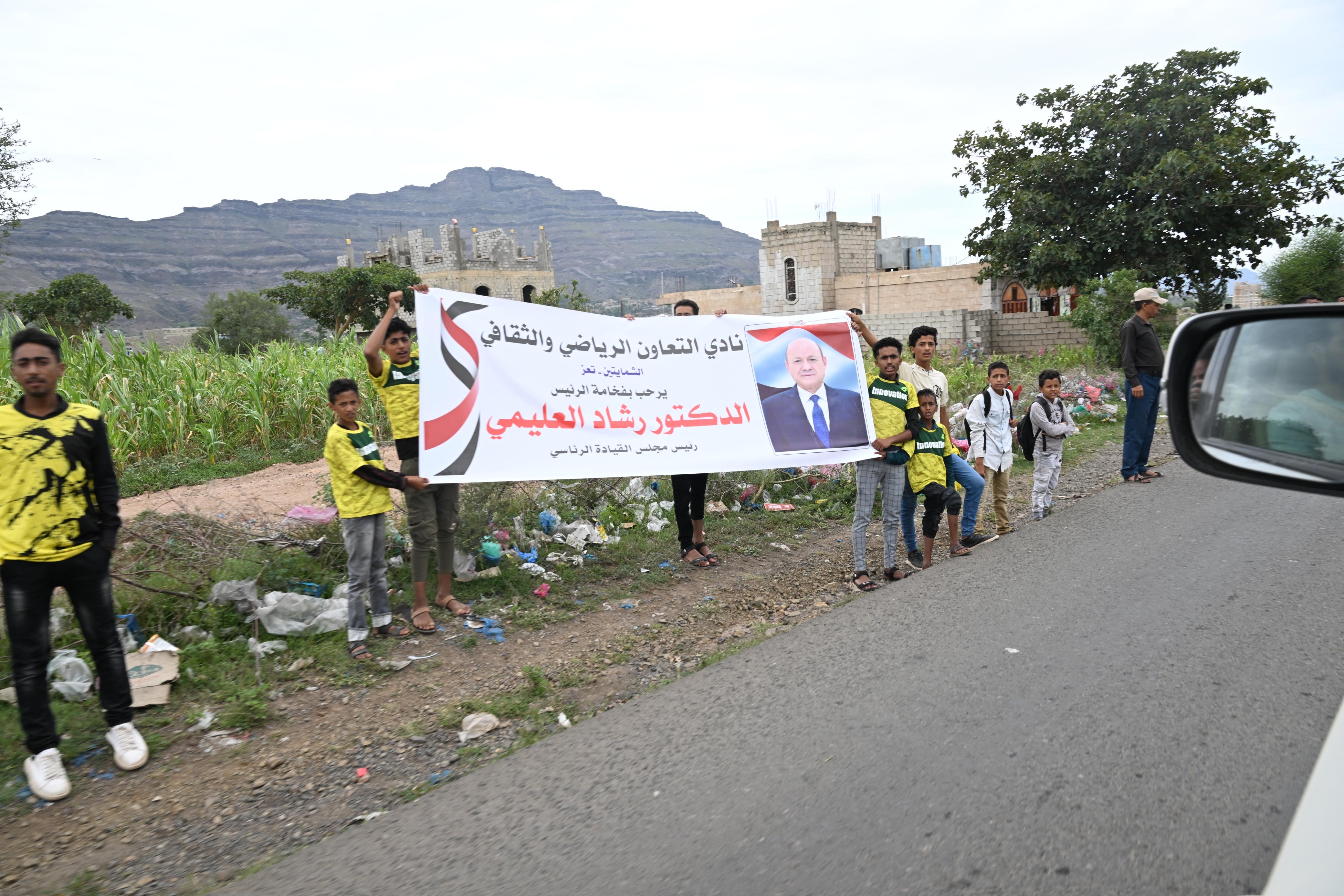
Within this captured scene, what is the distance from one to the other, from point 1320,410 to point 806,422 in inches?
219

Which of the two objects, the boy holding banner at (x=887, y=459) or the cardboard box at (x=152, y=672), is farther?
the boy holding banner at (x=887, y=459)

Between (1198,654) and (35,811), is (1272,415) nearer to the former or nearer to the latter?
(1198,654)

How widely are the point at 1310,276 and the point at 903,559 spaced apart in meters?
39.1

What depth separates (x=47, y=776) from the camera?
3787 mm

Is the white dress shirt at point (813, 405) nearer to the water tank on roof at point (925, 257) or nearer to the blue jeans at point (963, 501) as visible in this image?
the blue jeans at point (963, 501)

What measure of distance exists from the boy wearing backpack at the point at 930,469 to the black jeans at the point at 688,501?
1610 mm

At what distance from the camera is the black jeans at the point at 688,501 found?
699 centimetres

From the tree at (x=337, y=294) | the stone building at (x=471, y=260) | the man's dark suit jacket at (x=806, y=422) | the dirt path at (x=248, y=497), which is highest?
the stone building at (x=471, y=260)

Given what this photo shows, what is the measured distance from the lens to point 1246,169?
25.3 m

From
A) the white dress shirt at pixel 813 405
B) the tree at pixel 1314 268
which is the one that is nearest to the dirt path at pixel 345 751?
the white dress shirt at pixel 813 405

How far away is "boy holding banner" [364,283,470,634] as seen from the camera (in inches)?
223

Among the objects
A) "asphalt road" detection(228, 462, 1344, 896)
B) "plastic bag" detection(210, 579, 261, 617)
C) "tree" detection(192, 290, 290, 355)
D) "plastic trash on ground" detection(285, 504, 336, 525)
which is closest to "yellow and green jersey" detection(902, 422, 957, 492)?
"asphalt road" detection(228, 462, 1344, 896)

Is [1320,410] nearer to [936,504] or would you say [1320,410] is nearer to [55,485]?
[55,485]

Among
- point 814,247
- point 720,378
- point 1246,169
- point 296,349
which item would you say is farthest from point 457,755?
point 814,247
